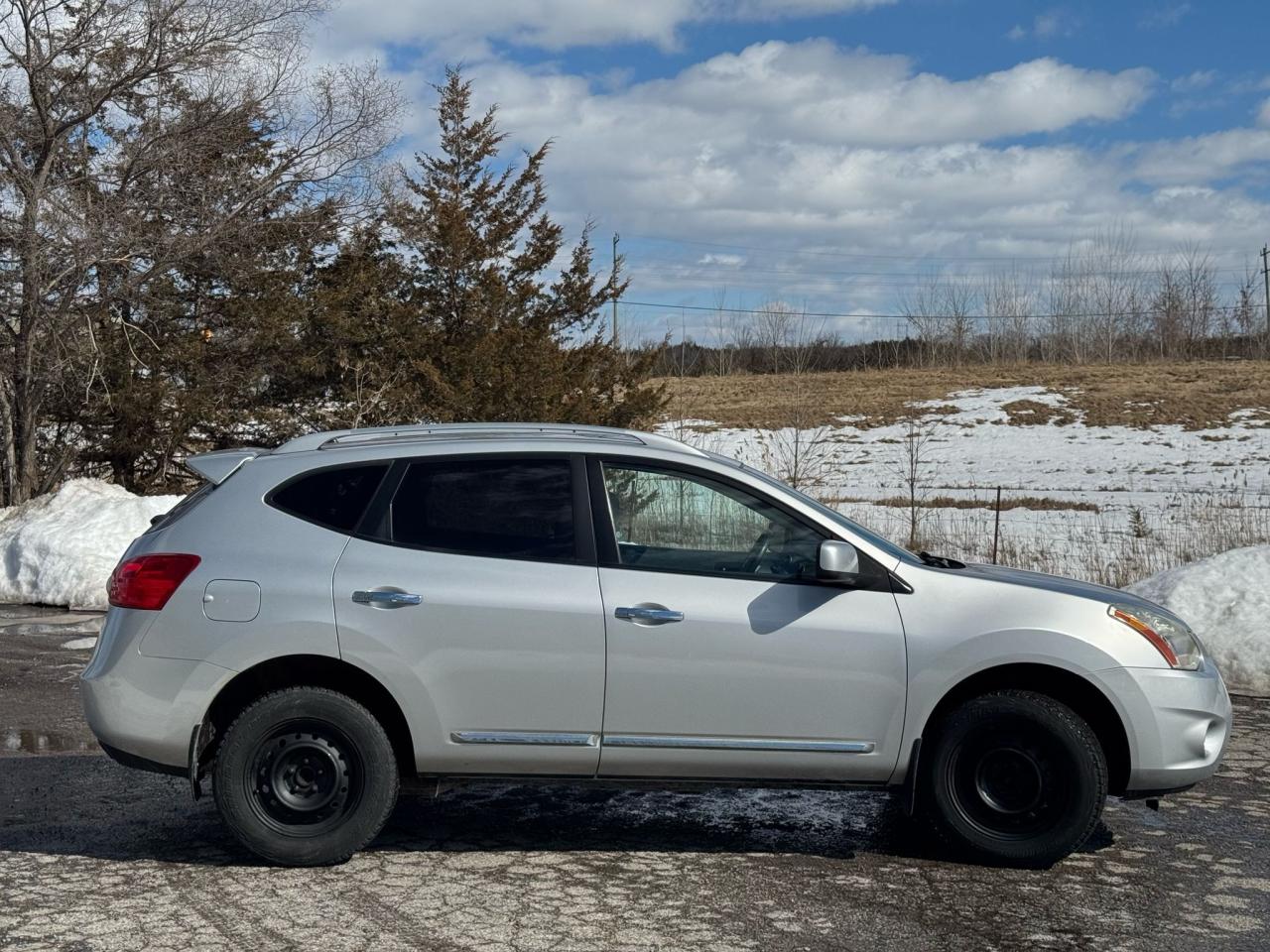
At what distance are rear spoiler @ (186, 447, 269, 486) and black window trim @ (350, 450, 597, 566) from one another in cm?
62

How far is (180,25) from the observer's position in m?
18.3

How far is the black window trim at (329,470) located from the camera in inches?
216

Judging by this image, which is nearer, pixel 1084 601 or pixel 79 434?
pixel 1084 601

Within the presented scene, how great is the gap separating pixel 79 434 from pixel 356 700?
16.2 metres

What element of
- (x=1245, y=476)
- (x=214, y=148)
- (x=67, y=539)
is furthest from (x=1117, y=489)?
(x=67, y=539)

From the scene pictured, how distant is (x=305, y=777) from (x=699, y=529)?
6.10 feet

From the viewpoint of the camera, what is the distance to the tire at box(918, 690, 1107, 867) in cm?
531

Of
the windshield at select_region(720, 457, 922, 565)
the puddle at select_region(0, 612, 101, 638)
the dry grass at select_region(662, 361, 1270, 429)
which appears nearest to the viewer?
the windshield at select_region(720, 457, 922, 565)

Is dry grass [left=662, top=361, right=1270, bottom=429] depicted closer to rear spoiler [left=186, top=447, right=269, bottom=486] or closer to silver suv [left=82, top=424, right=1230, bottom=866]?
rear spoiler [left=186, top=447, right=269, bottom=486]

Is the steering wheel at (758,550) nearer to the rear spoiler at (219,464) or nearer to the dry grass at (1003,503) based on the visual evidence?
the rear spoiler at (219,464)

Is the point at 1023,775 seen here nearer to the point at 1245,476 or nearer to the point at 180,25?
the point at 180,25

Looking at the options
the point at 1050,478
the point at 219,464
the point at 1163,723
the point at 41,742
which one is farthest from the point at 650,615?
the point at 1050,478

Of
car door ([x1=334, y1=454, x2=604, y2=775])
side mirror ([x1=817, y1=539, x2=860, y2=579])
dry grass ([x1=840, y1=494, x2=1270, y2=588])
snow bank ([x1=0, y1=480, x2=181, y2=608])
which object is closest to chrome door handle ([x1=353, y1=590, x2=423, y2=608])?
car door ([x1=334, y1=454, x2=604, y2=775])

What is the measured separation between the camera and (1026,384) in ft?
169
